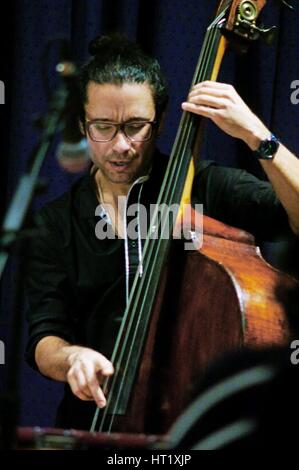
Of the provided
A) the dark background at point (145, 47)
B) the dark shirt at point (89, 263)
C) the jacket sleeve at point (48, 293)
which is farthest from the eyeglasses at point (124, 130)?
the dark background at point (145, 47)

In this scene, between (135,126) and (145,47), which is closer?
(135,126)

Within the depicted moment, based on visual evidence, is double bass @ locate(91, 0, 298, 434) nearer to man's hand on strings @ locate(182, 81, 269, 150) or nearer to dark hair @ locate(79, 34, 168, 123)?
man's hand on strings @ locate(182, 81, 269, 150)

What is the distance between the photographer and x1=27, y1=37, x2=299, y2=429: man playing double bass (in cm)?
169

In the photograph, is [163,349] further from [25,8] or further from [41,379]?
[25,8]

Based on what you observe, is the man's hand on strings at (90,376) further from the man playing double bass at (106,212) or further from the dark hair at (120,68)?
the dark hair at (120,68)

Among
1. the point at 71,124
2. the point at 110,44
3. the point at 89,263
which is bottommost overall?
the point at 89,263

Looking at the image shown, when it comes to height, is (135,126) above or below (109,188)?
above

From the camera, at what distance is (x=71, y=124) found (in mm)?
1116

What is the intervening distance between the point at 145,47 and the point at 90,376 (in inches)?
41.9

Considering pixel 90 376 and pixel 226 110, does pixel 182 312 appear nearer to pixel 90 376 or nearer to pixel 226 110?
pixel 90 376

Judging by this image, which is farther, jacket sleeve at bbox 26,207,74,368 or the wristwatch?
jacket sleeve at bbox 26,207,74,368

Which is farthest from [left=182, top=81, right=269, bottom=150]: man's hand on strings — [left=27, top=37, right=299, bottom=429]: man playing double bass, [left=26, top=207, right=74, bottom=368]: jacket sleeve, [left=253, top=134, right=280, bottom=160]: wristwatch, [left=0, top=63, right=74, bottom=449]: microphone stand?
[left=0, top=63, right=74, bottom=449]: microphone stand

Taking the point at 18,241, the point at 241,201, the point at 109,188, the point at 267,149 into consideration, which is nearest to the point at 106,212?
the point at 109,188

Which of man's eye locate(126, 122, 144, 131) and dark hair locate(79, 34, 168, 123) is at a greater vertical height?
dark hair locate(79, 34, 168, 123)
